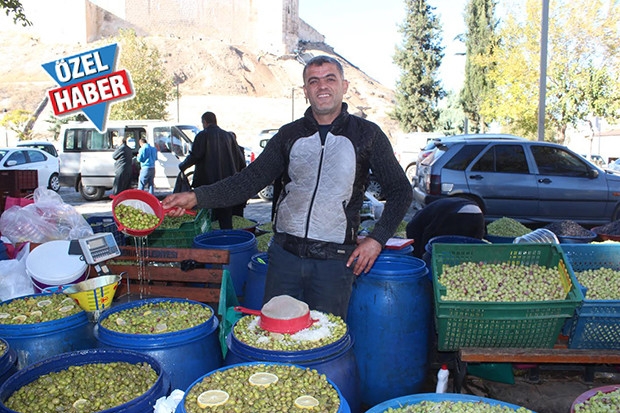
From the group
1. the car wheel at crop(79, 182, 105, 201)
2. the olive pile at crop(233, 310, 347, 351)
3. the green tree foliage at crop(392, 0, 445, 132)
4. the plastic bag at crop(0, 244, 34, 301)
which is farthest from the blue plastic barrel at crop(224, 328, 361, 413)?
the green tree foliage at crop(392, 0, 445, 132)

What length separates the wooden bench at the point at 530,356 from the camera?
311 centimetres

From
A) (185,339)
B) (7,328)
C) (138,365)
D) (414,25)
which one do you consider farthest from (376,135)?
(414,25)

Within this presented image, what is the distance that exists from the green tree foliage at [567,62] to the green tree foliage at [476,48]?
12148mm

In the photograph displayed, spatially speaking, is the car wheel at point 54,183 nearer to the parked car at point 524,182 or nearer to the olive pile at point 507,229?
the parked car at point 524,182

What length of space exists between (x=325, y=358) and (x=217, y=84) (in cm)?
7912

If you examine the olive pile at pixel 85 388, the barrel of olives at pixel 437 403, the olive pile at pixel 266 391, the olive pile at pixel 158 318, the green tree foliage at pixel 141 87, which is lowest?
the barrel of olives at pixel 437 403

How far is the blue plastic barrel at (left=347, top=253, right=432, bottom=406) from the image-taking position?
3213mm

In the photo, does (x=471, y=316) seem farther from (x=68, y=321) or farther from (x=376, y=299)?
(x=68, y=321)

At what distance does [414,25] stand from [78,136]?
31039mm

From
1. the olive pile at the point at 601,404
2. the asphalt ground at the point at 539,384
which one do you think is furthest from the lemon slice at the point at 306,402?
the asphalt ground at the point at 539,384

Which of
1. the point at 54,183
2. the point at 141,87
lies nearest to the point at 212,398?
the point at 54,183

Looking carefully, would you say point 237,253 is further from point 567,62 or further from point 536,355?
point 567,62

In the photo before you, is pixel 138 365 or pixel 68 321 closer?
pixel 138 365

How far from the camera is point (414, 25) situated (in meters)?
38.4
